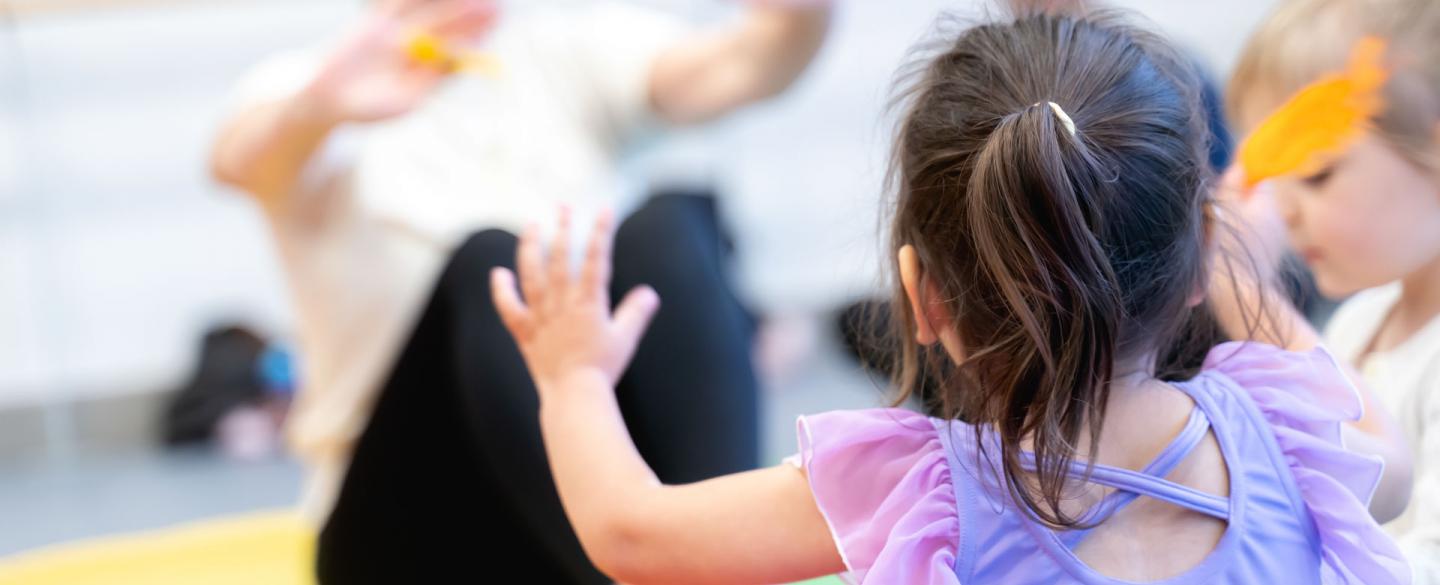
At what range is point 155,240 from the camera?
2.28m

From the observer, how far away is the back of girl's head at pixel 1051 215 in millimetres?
550

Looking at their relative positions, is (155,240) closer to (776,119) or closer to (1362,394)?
(776,119)

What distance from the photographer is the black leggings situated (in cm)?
88

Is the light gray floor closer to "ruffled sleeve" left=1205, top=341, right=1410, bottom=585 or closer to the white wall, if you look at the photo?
the white wall

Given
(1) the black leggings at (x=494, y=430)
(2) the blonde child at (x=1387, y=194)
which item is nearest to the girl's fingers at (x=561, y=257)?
(1) the black leggings at (x=494, y=430)

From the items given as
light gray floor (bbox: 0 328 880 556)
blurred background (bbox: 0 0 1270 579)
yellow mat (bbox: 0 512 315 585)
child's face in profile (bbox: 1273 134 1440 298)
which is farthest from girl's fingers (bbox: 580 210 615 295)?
blurred background (bbox: 0 0 1270 579)

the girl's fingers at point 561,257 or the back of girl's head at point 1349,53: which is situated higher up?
the back of girl's head at point 1349,53

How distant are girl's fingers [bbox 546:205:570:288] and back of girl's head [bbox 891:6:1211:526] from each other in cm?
21

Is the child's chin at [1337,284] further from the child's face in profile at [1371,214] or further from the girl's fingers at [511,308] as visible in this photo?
the girl's fingers at [511,308]

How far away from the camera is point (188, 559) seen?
4.99 ft

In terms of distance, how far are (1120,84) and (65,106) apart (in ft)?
6.61

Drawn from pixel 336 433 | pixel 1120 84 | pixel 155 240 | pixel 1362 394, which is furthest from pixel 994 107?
pixel 155 240

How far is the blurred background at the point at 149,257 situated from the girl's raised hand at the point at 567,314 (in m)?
1.23

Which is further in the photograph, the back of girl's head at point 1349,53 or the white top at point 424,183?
the white top at point 424,183
